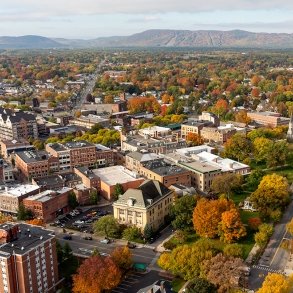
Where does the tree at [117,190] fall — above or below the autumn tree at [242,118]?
below

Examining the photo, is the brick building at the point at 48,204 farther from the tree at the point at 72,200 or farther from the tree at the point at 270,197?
the tree at the point at 270,197

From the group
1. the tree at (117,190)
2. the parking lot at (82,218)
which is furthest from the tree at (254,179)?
A: the parking lot at (82,218)

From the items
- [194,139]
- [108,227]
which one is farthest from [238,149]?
[108,227]

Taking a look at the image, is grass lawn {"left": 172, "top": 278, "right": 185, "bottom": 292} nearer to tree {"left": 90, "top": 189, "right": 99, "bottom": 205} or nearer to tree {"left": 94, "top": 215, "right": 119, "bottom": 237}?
tree {"left": 94, "top": 215, "right": 119, "bottom": 237}

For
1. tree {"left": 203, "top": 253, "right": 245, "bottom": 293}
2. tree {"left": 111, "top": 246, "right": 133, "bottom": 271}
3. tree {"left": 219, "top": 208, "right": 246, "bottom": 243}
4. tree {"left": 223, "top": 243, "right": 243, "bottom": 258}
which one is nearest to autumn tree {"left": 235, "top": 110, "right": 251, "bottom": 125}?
tree {"left": 219, "top": 208, "right": 246, "bottom": 243}

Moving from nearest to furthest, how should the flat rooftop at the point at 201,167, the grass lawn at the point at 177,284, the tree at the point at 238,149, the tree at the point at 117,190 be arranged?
the grass lawn at the point at 177,284 < the tree at the point at 117,190 < the flat rooftop at the point at 201,167 < the tree at the point at 238,149

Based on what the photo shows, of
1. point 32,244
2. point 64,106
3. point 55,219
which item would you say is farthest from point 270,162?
point 64,106
